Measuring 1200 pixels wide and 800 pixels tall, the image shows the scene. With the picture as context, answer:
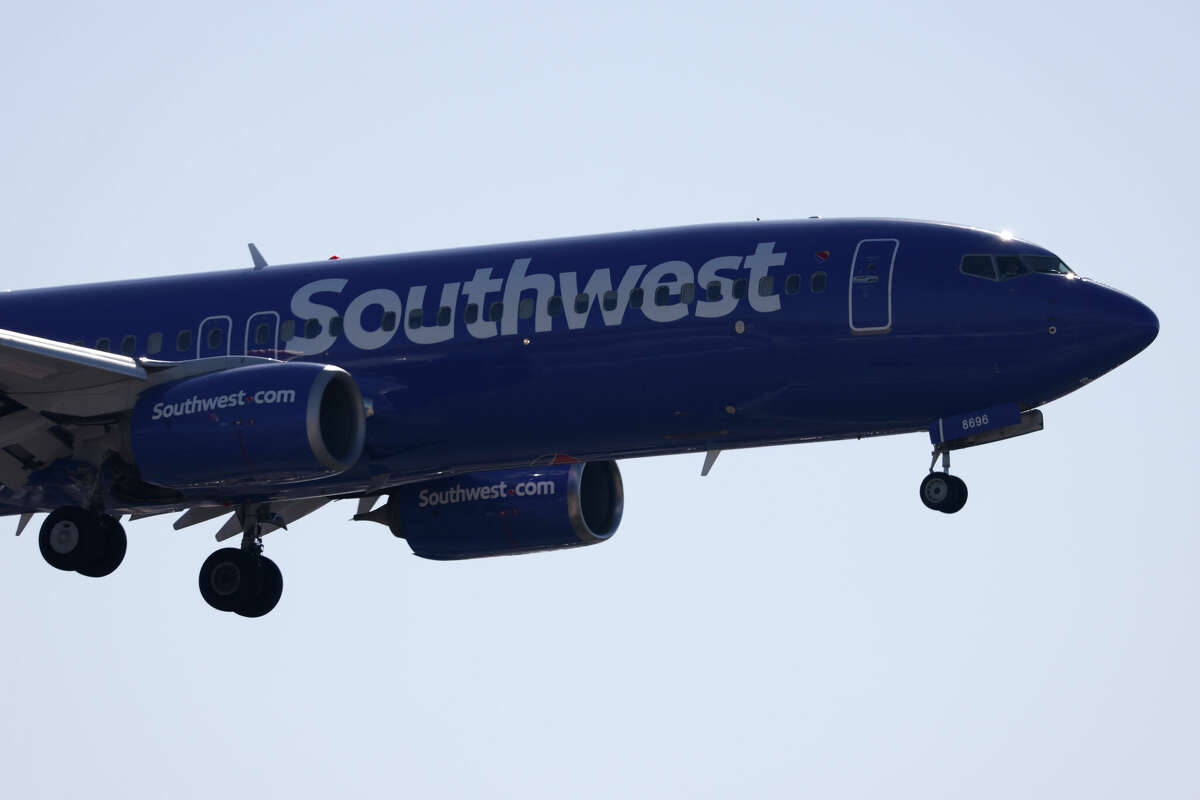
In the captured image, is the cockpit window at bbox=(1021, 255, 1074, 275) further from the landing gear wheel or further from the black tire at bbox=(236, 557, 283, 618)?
the black tire at bbox=(236, 557, 283, 618)

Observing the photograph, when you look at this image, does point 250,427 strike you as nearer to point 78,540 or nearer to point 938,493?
point 78,540

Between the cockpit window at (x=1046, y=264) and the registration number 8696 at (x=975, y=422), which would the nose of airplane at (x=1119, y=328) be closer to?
the cockpit window at (x=1046, y=264)

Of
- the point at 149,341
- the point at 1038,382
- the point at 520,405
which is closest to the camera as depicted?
the point at 1038,382

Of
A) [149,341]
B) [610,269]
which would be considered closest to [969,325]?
[610,269]

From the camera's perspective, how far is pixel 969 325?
3334 centimetres

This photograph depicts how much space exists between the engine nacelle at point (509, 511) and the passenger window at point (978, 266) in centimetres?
927

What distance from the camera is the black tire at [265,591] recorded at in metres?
39.1

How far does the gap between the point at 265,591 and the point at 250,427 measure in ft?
20.4

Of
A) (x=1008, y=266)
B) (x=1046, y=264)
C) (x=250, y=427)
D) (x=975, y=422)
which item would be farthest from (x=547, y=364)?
(x=1046, y=264)

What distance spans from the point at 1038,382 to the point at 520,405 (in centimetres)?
795

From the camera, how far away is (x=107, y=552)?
120 feet

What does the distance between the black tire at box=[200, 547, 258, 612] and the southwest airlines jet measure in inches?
49.7

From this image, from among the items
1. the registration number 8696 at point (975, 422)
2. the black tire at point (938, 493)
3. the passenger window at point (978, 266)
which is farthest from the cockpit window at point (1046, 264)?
the black tire at point (938, 493)

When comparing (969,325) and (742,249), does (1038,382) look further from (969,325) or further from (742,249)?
(742,249)
